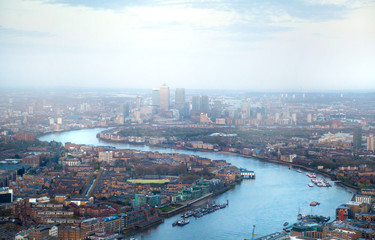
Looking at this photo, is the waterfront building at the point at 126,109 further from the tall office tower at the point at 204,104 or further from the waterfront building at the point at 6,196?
the waterfront building at the point at 6,196

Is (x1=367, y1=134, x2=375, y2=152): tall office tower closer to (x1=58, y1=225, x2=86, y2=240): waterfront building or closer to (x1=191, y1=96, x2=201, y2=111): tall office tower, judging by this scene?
(x1=58, y1=225, x2=86, y2=240): waterfront building

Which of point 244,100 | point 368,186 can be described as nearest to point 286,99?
point 244,100

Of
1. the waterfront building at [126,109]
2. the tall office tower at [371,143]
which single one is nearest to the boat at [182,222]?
the tall office tower at [371,143]

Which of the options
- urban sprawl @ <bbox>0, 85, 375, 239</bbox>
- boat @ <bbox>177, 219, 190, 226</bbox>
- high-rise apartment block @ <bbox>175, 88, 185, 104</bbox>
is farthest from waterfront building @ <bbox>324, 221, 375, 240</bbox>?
high-rise apartment block @ <bbox>175, 88, 185, 104</bbox>

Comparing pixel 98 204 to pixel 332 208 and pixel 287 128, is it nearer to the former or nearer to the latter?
pixel 332 208

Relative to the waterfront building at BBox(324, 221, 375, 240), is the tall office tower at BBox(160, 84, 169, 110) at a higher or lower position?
higher
